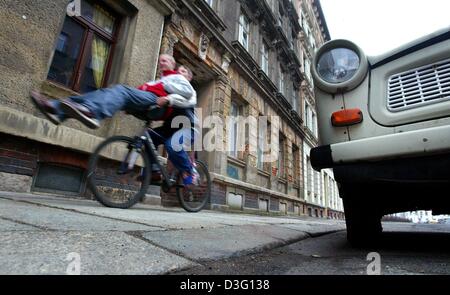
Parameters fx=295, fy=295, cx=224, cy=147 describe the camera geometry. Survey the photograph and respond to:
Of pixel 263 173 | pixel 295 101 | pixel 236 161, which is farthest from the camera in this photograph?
pixel 295 101

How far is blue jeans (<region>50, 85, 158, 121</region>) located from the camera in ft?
7.06

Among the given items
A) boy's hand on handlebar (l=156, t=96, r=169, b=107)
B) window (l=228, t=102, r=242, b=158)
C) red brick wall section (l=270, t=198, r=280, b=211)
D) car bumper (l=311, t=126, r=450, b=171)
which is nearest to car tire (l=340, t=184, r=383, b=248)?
car bumper (l=311, t=126, r=450, b=171)

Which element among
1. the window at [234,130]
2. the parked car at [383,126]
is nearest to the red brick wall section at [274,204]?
the window at [234,130]

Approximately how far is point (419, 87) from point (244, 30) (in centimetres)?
900

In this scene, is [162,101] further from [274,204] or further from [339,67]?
[274,204]

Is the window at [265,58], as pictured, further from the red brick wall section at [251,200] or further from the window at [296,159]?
the red brick wall section at [251,200]

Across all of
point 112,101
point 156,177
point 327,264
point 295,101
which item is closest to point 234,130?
point 156,177

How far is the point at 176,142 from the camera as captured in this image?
10.3 feet

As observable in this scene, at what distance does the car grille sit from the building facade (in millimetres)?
3530

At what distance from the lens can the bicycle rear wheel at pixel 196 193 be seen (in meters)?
3.71

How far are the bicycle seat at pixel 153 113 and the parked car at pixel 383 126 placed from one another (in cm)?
152

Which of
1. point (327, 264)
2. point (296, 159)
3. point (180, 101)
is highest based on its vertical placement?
point (296, 159)
